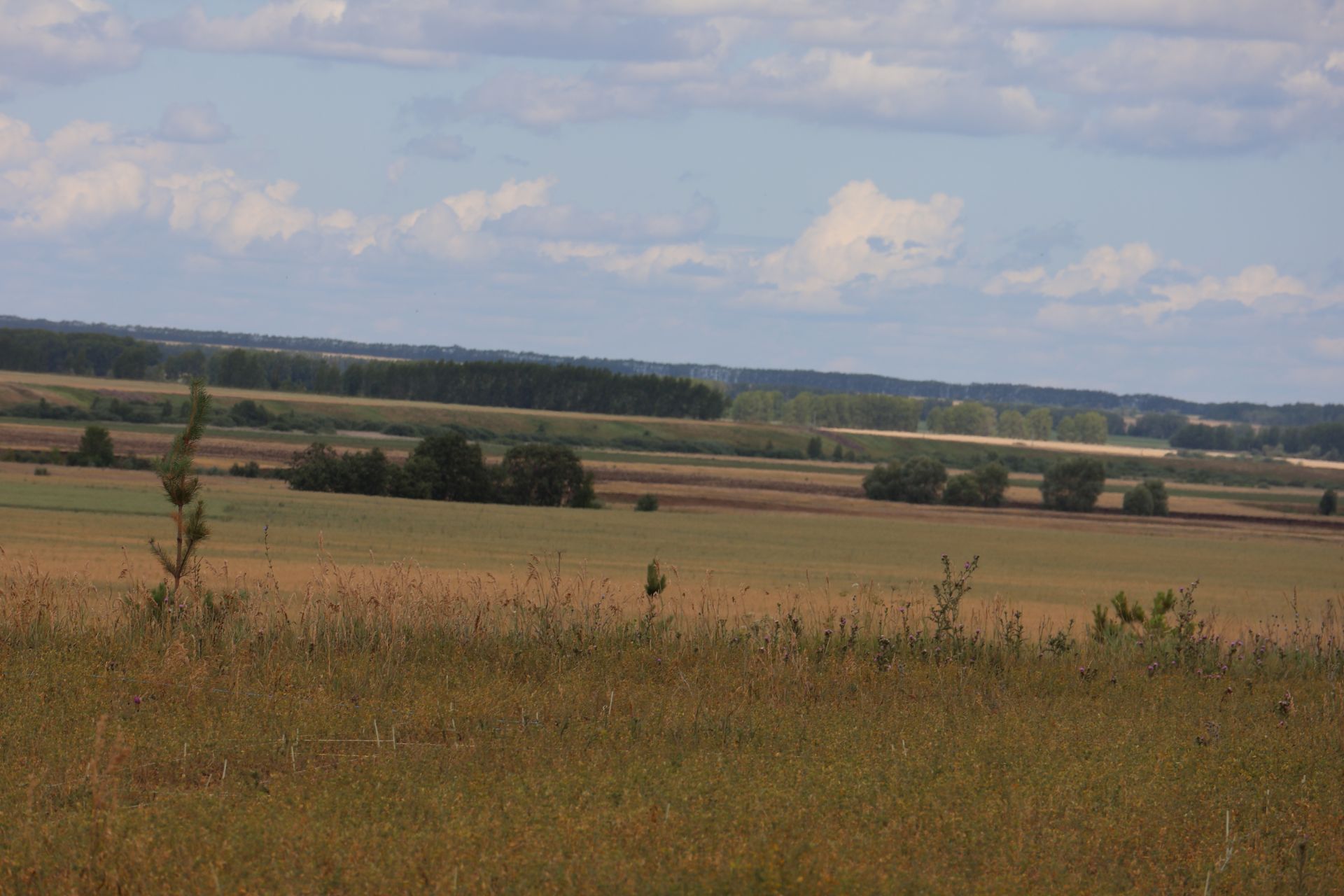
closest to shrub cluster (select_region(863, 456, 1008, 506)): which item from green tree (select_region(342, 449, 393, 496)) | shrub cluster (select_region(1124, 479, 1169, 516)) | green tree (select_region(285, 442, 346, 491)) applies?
shrub cluster (select_region(1124, 479, 1169, 516))

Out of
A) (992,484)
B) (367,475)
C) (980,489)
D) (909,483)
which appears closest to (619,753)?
(367,475)

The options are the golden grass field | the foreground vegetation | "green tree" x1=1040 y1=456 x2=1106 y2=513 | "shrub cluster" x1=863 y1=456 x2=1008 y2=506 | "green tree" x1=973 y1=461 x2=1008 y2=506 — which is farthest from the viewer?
"green tree" x1=1040 y1=456 x2=1106 y2=513

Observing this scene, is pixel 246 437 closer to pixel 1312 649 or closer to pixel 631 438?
pixel 631 438

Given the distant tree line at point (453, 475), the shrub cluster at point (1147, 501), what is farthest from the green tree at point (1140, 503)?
the distant tree line at point (453, 475)

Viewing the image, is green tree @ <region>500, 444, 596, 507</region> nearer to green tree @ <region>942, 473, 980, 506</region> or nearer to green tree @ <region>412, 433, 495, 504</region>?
green tree @ <region>412, 433, 495, 504</region>

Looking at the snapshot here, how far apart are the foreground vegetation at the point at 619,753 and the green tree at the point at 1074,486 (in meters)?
101

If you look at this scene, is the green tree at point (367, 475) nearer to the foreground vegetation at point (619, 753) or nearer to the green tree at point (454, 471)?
the green tree at point (454, 471)

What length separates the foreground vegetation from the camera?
6965mm

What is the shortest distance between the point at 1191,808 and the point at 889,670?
4491mm

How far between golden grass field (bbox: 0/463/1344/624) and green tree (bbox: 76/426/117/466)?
21.4 ft

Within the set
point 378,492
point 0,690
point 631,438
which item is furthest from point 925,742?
point 631,438

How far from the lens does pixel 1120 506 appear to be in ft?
396

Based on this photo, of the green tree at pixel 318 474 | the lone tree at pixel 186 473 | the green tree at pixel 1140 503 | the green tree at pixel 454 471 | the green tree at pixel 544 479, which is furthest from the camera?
the green tree at pixel 1140 503

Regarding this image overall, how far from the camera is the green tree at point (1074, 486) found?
113375 millimetres
